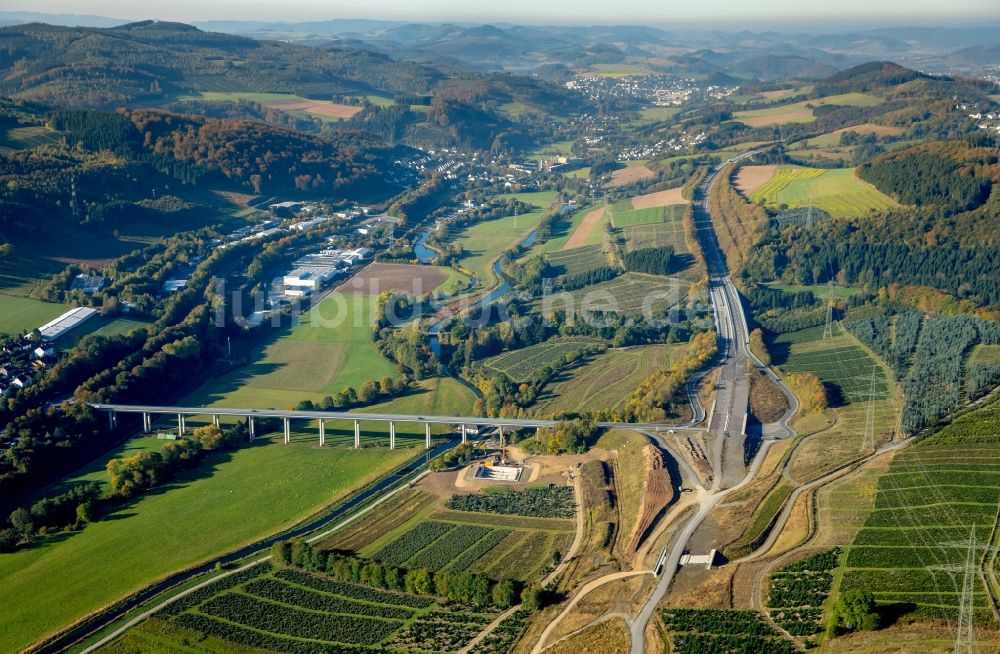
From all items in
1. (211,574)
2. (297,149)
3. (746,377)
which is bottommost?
(211,574)

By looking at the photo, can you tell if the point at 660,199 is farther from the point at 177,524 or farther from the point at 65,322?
the point at 177,524

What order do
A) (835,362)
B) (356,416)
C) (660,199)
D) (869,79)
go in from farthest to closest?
(869,79), (660,199), (835,362), (356,416)

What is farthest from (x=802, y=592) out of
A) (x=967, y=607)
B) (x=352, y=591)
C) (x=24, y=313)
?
(x=24, y=313)

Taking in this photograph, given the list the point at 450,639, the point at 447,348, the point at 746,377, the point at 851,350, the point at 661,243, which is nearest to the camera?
the point at 450,639

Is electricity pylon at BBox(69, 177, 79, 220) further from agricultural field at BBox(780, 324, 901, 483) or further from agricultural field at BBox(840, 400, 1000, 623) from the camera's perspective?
agricultural field at BBox(840, 400, 1000, 623)

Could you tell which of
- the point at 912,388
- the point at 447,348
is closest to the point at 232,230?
the point at 447,348

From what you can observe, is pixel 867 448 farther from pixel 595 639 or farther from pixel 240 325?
pixel 240 325

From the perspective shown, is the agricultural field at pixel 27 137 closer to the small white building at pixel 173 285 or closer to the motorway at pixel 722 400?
the small white building at pixel 173 285

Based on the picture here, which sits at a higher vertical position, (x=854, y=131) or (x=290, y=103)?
(x=290, y=103)
